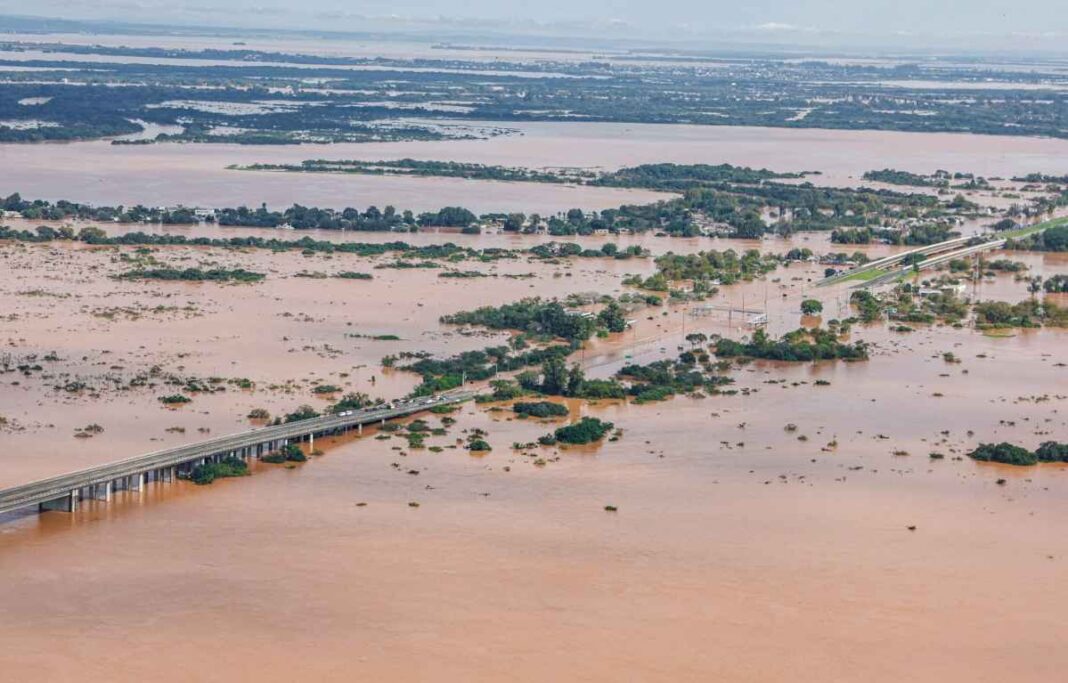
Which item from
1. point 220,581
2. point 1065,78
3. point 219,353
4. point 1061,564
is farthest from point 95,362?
point 1065,78

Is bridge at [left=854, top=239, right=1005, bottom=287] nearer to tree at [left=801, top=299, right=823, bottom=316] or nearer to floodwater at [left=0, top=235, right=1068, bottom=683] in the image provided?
tree at [left=801, top=299, right=823, bottom=316]

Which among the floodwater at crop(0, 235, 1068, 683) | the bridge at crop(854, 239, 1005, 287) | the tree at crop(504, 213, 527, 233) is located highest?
the tree at crop(504, 213, 527, 233)

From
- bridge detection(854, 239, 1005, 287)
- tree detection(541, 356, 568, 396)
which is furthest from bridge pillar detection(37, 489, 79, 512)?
bridge detection(854, 239, 1005, 287)

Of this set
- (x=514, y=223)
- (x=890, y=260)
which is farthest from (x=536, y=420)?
(x=514, y=223)

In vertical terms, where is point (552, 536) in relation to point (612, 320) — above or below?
below

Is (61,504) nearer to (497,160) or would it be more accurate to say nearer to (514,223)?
(514,223)

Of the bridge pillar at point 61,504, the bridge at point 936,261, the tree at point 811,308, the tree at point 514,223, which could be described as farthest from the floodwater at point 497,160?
the bridge pillar at point 61,504
